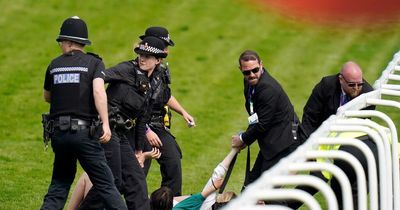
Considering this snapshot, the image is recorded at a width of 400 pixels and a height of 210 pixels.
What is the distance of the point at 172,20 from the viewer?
20.2 metres

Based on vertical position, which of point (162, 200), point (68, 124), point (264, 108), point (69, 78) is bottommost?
point (162, 200)

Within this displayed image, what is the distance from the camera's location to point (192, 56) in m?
18.3

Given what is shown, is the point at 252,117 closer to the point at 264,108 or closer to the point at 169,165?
the point at 264,108

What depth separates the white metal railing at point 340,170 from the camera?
4520 millimetres

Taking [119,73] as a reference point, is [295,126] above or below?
below

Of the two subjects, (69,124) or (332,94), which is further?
(332,94)

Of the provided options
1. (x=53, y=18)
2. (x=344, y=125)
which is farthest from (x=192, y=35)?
(x=344, y=125)

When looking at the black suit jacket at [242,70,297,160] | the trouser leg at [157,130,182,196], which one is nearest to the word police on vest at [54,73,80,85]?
the black suit jacket at [242,70,297,160]

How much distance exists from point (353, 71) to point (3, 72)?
8.89 metres

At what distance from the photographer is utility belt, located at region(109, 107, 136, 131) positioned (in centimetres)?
887

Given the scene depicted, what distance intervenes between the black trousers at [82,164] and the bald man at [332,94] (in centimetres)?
180

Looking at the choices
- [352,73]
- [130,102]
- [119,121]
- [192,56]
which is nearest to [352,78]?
[352,73]

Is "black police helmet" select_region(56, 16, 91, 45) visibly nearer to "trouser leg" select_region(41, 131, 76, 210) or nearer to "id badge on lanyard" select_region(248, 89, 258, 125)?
"trouser leg" select_region(41, 131, 76, 210)

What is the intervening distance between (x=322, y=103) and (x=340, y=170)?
4488 mm
